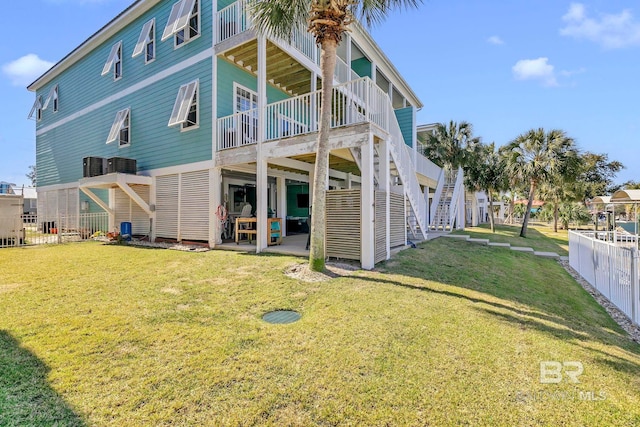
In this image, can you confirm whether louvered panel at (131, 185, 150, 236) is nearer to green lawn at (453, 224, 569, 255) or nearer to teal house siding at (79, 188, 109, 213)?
teal house siding at (79, 188, 109, 213)

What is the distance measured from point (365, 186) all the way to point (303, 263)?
244 cm

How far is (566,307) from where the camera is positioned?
571 cm

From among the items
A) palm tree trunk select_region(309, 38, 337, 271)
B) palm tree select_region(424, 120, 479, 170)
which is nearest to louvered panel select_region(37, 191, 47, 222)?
palm tree trunk select_region(309, 38, 337, 271)

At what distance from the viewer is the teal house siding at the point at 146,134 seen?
10336 mm

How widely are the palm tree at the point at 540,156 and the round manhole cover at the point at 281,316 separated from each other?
19.2 meters

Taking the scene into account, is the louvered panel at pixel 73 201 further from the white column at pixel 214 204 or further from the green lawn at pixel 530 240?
the green lawn at pixel 530 240

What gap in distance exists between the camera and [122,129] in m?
13.2

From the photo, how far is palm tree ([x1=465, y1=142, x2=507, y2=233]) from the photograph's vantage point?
20.0m

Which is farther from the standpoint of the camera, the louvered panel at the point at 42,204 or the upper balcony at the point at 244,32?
the louvered panel at the point at 42,204

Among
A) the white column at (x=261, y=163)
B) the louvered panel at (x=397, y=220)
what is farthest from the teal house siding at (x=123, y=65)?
the louvered panel at (x=397, y=220)

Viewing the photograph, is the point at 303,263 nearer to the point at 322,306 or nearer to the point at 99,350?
the point at 322,306

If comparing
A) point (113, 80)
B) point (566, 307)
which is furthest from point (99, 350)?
point (113, 80)

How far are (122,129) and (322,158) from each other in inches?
463

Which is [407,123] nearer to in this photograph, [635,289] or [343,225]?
[343,225]
